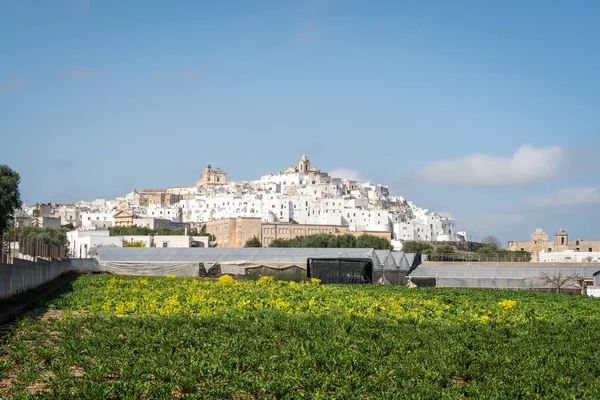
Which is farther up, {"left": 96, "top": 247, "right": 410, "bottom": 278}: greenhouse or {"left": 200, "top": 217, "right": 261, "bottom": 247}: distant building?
{"left": 200, "top": 217, "right": 261, "bottom": 247}: distant building

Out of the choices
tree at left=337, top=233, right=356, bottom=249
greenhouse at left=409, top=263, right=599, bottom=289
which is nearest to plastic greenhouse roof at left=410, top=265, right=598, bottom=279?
greenhouse at left=409, top=263, right=599, bottom=289

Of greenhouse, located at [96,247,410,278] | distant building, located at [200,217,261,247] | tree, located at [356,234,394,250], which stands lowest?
greenhouse, located at [96,247,410,278]

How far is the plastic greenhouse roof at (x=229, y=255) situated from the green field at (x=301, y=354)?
41.2 meters

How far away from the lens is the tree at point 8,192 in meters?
73.3

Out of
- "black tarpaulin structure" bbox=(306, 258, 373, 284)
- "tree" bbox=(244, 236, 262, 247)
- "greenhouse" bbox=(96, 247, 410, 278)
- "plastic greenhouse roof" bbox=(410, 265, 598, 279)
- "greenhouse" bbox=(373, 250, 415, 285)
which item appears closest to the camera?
"black tarpaulin structure" bbox=(306, 258, 373, 284)

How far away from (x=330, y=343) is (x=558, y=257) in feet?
389

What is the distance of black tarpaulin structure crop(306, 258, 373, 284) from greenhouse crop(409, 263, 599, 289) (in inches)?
219

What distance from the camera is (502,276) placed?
60906mm

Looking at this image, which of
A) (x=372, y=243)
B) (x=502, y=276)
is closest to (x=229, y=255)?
(x=502, y=276)

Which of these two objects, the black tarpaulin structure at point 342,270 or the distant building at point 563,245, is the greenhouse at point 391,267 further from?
the distant building at point 563,245

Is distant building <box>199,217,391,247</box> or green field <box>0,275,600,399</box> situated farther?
distant building <box>199,217,391,247</box>

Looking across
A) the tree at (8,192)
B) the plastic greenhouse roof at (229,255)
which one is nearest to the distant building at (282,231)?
the tree at (8,192)

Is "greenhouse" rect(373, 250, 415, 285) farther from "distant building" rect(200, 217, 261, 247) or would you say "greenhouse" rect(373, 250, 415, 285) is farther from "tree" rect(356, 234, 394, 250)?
"distant building" rect(200, 217, 261, 247)

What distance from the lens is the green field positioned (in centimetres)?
1212
